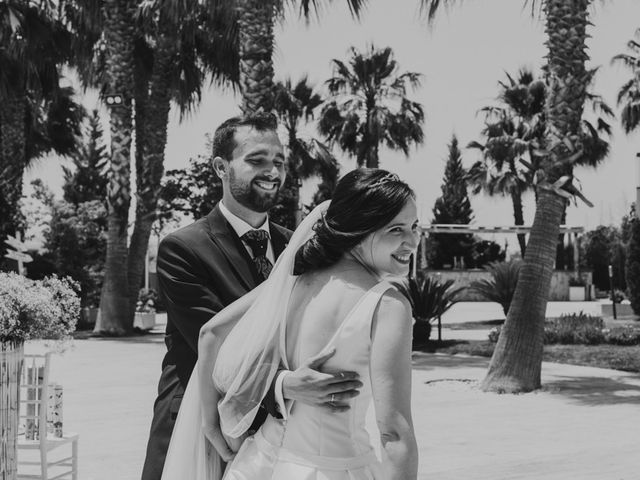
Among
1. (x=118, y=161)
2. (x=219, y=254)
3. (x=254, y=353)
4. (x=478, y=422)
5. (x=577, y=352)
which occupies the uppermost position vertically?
(x=118, y=161)

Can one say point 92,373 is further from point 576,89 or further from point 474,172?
point 474,172

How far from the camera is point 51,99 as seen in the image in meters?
28.0

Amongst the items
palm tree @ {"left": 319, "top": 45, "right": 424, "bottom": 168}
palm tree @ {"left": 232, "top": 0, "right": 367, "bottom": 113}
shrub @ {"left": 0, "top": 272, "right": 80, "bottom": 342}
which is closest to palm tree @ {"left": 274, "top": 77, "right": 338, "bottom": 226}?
palm tree @ {"left": 319, "top": 45, "right": 424, "bottom": 168}

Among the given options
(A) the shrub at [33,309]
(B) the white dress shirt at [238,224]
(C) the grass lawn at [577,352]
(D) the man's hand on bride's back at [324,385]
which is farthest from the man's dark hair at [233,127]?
(C) the grass lawn at [577,352]

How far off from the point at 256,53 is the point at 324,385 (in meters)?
13.5

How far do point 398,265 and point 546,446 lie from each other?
21.0ft

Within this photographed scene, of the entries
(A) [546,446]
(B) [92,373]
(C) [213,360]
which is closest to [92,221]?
(B) [92,373]

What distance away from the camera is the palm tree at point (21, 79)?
80.5 ft

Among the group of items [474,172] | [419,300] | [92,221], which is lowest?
[419,300]

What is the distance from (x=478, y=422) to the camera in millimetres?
9500

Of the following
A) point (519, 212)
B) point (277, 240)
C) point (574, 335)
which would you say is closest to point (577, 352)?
point (574, 335)

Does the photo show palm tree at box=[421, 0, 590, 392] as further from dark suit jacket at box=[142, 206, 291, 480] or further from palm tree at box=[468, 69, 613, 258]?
palm tree at box=[468, 69, 613, 258]

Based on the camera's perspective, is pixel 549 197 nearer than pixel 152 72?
Yes

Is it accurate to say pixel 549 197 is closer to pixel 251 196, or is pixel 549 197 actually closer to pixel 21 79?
pixel 251 196
